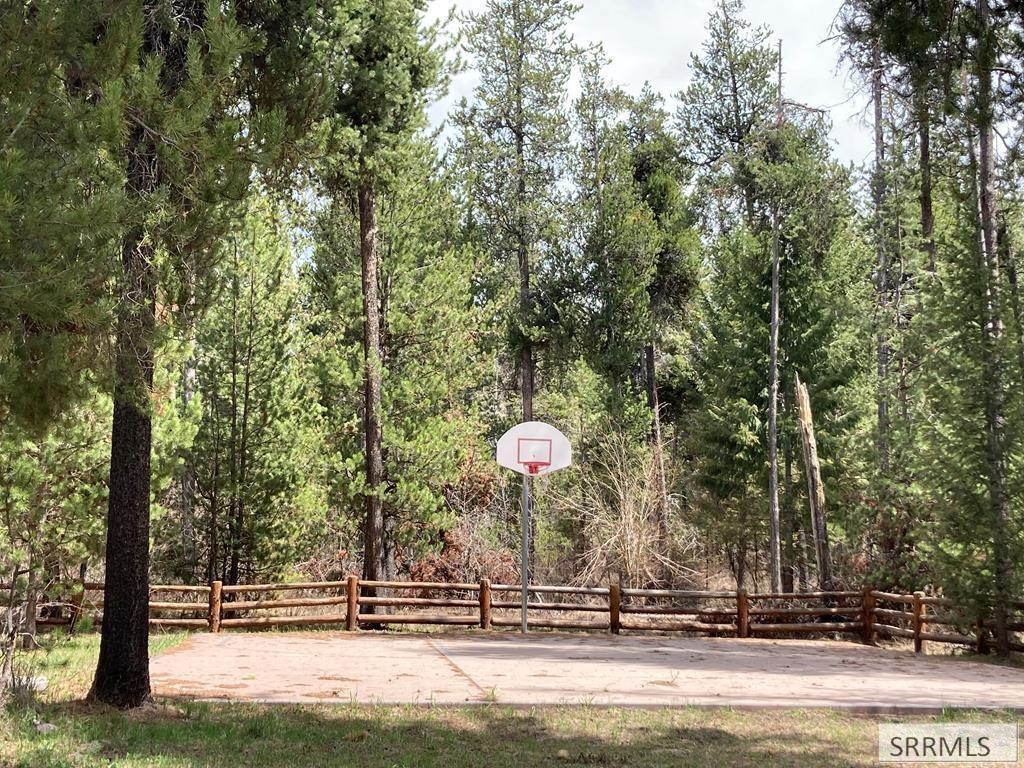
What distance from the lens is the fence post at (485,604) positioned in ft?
47.9

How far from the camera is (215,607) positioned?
13.2m

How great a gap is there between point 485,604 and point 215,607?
14.0 ft

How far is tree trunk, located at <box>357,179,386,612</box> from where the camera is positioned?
1566 cm

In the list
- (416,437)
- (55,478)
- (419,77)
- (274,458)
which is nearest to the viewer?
(55,478)

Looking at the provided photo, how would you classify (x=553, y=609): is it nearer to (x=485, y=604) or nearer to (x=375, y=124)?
(x=485, y=604)

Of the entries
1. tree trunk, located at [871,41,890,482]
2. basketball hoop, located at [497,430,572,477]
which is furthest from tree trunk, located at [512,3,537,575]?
basketball hoop, located at [497,430,572,477]

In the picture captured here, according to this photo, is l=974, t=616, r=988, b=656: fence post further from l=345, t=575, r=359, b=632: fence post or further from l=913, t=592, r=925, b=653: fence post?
l=345, t=575, r=359, b=632: fence post

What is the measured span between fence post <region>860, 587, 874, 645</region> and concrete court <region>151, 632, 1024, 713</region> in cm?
172

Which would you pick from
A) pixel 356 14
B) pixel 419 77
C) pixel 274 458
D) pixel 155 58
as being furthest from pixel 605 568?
pixel 155 58

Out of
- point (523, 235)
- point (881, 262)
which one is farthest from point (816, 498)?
point (523, 235)

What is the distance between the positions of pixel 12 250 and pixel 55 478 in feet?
A: 23.1

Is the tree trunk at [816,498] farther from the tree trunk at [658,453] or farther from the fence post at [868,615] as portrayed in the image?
the tree trunk at [658,453]

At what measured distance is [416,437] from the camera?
17.5 m

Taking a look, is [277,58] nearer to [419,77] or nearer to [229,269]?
[419,77]
